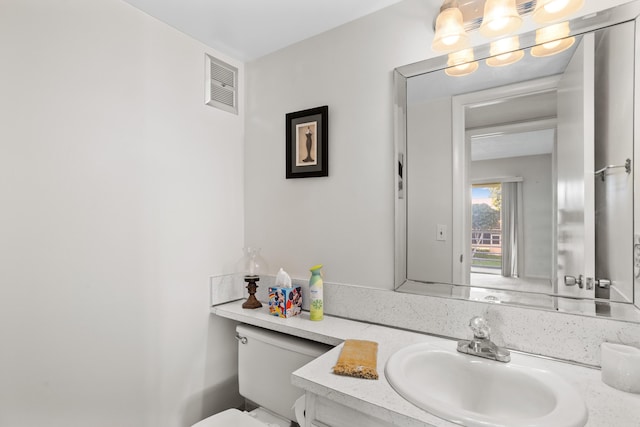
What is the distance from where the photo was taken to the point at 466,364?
1015mm

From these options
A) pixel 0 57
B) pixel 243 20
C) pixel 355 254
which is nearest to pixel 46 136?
pixel 0 57

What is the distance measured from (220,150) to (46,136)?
2.45 feet

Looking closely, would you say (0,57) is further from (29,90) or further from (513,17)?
(513,17)

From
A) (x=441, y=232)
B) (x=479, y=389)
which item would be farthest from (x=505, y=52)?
(x=479, y=389)

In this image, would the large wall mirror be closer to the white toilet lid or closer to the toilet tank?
the toilet tank

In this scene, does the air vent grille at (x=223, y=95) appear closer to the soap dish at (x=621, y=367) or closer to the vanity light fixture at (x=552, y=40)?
the vanity light fixture at (x=552, y=40)

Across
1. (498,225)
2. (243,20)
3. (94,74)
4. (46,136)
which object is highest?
(243,20)

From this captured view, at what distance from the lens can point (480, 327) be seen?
3.45 feet

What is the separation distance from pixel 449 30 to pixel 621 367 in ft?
3.77

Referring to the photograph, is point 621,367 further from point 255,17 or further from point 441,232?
point 255,17

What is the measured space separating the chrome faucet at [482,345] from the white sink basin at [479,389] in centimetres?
2

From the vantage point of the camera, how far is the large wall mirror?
974mm

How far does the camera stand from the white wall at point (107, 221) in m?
1.09

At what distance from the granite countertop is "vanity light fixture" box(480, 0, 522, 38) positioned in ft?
3.56
